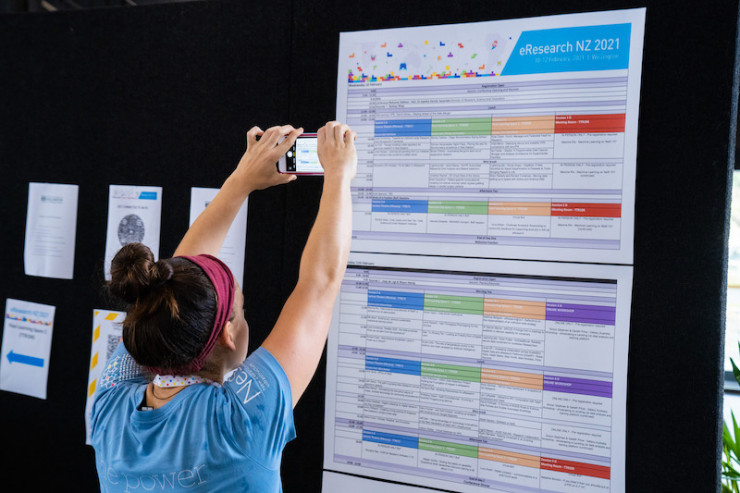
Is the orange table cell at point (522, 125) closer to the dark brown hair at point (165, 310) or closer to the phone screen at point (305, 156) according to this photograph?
the phone screen at point (305, 156)

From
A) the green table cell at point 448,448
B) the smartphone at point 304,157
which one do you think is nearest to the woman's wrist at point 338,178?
the smartphone at point 304,157

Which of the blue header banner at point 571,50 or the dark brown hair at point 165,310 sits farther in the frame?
the blue header banner at point 571,50

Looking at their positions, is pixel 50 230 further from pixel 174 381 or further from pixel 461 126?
pixel 461 126

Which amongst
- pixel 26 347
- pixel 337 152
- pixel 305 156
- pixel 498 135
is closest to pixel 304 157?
pixel 305 156

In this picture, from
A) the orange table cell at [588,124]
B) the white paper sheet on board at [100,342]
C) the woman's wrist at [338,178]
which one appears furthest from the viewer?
the white paper sheet on board at [100,342]

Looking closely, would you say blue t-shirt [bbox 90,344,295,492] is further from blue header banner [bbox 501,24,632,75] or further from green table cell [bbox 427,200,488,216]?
blue header banner [bbox 501,24,632,75]

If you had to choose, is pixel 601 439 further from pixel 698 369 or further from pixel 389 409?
pixel 389 409

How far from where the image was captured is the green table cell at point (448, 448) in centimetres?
121

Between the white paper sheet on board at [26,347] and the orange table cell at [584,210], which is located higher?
the orange table cell at [584,210]

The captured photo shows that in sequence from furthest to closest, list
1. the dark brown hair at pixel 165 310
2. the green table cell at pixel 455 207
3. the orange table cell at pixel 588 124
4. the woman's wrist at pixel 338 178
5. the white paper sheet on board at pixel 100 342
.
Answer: the white paper sheet on board at pixel 100 342 → the green table cell at pixel 455 207 → the orange table cell at pixel 588 124 → the woman's wrist at pixel 338 178 → the dark brown hair at pixel 165 310

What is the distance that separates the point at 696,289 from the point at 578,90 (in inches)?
19.1

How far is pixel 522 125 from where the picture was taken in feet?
3.84

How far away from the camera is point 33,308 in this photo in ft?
5.34

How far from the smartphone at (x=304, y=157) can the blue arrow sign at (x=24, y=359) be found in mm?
1085
